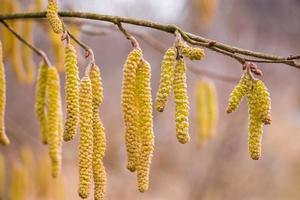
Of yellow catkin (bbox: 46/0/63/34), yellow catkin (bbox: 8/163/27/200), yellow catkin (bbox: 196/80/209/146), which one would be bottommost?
yellow catkin (bbox: 46/0/63/34)

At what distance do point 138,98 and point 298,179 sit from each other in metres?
6.34

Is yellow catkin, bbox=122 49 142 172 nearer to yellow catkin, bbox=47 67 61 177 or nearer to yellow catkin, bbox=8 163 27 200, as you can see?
yellow catkin, bbox=47 67 61 177

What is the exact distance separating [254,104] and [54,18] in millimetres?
364

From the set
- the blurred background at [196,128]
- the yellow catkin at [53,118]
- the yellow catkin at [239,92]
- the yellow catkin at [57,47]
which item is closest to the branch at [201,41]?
the yellow catkin at [239,92]

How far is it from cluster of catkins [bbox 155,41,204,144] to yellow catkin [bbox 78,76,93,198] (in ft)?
0.42

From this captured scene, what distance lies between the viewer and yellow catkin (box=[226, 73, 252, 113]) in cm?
103

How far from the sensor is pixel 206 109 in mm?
1893

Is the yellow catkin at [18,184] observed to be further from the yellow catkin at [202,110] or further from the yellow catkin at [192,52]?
the yellow catkin at [192,52]

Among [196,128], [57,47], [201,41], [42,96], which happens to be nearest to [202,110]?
[57,47]

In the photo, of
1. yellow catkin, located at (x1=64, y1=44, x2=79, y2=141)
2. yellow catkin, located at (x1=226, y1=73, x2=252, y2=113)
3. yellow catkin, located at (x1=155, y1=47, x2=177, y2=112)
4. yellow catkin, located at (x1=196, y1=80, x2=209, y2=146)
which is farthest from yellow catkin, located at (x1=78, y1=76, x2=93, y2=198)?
yellow catkin, located at (x1=196, y1=80, x2=209, y2=146)

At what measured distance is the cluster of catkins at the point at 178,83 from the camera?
98cm

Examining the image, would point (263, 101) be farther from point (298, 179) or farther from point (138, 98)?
point (298, 179)

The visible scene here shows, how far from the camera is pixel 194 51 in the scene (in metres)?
0.99

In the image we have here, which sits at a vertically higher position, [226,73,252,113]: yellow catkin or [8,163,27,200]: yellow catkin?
[8,163,27,200]: yellow catkin
